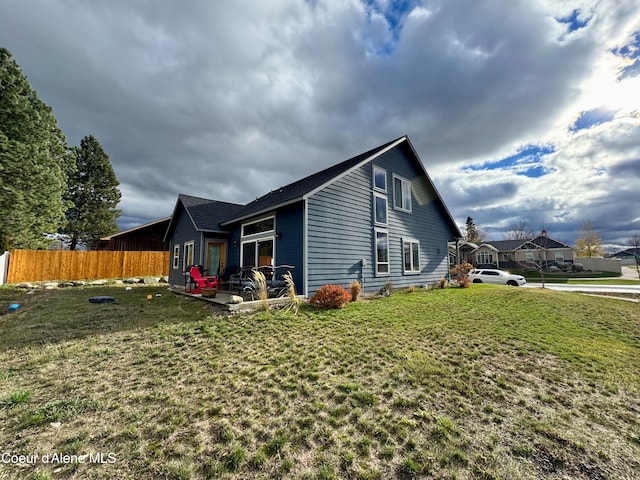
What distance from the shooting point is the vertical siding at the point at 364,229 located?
29.6 feet

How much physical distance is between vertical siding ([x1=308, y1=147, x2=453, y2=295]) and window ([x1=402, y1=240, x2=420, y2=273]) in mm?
301

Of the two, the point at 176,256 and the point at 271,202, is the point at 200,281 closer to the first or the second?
the point at 271,202

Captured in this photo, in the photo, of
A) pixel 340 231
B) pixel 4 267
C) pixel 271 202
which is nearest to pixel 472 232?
pixel 340 231

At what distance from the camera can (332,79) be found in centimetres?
1113

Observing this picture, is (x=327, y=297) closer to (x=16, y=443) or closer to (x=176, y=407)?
(x=176, y=407)

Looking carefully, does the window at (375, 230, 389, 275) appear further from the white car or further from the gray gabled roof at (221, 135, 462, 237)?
the white car

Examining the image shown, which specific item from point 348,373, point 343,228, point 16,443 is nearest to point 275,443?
point 348,373

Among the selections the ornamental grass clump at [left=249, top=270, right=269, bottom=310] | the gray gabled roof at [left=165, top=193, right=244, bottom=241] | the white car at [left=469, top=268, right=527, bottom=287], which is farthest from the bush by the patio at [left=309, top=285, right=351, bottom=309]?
the white car at [left=469, top=268, right=527, bottom=287]

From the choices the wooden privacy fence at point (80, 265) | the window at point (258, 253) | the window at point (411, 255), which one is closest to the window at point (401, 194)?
the window at point (411, 255)

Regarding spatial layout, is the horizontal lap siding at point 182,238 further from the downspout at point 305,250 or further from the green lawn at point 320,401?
the green lawn at point 320,401

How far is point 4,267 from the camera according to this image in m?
15.3

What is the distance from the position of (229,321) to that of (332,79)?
10.4 meters

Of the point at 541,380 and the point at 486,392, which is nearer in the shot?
the point at 486,392

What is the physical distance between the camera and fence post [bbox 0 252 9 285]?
15.1 m
